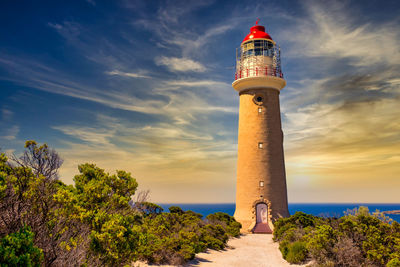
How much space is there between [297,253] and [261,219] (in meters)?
10.4

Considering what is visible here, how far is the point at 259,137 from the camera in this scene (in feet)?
83.9

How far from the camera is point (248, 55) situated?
2727cm

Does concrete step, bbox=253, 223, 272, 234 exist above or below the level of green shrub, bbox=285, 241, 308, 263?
above

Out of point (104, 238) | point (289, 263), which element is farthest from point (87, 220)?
point (289, 263)

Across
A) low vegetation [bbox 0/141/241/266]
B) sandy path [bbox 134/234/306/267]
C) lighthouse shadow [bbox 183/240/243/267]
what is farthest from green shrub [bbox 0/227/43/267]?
sandy path [bbox 134/234/306/267]

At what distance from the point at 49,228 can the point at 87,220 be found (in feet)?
3.37

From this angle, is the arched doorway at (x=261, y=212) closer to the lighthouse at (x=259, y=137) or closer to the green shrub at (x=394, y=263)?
the lighthouse at (x=259, y=137)

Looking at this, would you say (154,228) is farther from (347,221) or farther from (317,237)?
(347,221)

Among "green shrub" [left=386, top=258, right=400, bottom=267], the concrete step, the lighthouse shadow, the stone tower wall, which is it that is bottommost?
the lighthouse shadow

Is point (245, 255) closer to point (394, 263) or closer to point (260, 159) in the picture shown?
point (394, 263)

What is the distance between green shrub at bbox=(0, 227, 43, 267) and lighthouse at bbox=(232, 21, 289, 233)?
2097 cm

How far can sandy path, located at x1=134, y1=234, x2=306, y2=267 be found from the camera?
47.7 ft

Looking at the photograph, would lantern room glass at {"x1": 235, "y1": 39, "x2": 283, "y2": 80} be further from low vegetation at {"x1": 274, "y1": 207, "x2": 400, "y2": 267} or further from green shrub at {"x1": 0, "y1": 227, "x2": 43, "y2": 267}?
green shrub at {"x1": 0, "y1": 227, "x2": 43, "y2": 267}

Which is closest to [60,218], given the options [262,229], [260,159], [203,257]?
[203,257]
